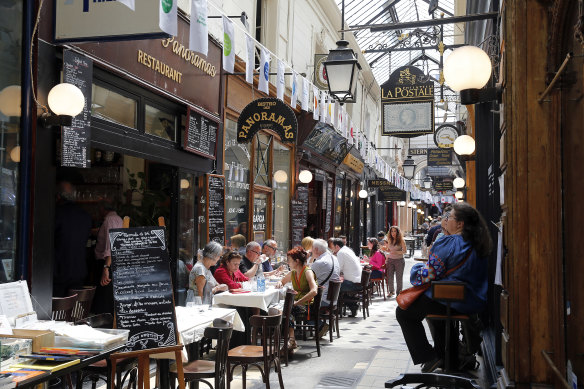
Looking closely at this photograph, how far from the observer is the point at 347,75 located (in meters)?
9.29

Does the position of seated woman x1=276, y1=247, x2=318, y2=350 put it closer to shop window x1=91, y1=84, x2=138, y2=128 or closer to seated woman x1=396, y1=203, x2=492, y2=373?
seated woman x1=396, y1=203, x2=492, y2=373

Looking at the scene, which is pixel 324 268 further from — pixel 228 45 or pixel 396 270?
pixel 396 270

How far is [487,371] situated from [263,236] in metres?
7.24

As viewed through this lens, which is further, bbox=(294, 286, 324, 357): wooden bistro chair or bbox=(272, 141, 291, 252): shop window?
bbox=(272, 141, 291, 252): shop window

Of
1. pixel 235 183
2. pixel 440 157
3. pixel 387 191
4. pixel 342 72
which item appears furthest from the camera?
pixel 387 191

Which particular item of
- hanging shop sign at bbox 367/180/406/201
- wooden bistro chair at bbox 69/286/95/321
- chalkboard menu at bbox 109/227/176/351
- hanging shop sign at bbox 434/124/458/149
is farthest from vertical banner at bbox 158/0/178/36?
hanging shop sign at bbox 367/180/406/201

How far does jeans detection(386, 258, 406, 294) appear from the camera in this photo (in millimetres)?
13859

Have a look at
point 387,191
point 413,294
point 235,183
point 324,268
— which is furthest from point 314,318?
point 387,191

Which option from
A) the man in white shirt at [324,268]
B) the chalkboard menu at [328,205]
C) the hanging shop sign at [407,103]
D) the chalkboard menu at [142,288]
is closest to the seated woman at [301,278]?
the man in white shirt at [324,268]

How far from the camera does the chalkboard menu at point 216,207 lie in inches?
375

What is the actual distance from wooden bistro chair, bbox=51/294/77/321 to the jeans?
9.26 m

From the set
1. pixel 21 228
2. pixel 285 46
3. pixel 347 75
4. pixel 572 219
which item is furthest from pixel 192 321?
pixel 285 46

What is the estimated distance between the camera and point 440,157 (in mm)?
23172

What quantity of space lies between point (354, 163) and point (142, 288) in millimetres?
17101
